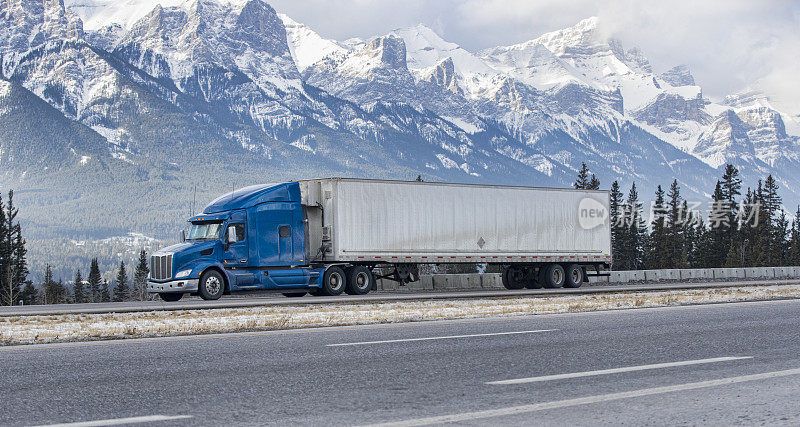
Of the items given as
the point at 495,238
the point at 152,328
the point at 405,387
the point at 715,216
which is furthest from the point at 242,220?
the point at 715,216

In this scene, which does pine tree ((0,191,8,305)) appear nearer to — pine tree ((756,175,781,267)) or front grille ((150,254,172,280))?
front grille ((150,254,172,280))

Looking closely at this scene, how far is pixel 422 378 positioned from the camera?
852 cm

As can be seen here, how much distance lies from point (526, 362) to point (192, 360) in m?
3.72

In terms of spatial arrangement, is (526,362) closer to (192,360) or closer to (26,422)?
(192,360)

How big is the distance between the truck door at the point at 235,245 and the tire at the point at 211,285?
24.0 inches

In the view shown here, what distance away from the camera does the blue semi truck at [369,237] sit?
90.4ft

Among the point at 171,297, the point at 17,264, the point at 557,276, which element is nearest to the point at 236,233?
the point at 171,297

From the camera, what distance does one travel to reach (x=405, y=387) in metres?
8.05

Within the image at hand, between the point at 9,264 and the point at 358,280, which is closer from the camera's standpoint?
the point at 358,280

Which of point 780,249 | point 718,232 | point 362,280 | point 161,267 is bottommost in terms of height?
point 362,280

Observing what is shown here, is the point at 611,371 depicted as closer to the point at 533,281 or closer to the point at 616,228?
the point at 533,281

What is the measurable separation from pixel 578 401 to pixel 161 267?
2157 cm

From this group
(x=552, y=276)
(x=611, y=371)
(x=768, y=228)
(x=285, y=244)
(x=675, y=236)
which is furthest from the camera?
(x=768, y=228)

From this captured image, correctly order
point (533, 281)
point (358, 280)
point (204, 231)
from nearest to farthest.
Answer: point (204, 231), point (358, 280), point (533, 281)
